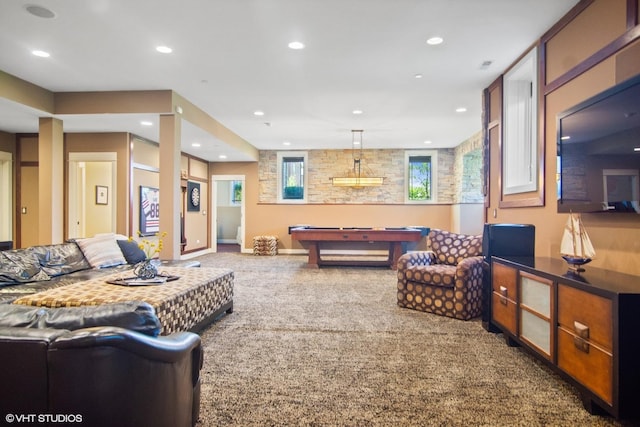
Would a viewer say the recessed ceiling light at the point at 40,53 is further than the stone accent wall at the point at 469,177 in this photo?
No

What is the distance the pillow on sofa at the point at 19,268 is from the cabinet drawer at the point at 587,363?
14.3ft

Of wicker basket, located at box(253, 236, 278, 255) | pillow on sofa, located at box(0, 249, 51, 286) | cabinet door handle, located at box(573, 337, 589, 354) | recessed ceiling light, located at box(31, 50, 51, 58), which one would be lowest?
wicker basket, located at box(253, 236, 278, 255)

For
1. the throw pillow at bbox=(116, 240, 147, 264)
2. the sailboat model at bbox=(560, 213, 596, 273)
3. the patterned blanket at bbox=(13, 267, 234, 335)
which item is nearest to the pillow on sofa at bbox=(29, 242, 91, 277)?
the throw pillow at bbox=(116, 240, 147, 264)

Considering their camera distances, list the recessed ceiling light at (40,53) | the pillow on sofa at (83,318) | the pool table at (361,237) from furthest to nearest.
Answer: the pool table at (361,237), the recessed ceiling light at (40,53), the pillow on sofa at (83,318)

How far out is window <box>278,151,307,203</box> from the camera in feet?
31.1

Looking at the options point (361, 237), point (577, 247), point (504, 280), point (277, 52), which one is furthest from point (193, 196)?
point (577, 247)

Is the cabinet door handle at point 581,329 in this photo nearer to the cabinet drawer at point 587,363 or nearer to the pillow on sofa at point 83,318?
the cabinet drawer at point 587,363

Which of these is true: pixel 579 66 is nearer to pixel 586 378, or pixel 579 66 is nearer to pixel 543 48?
pixel 543 48

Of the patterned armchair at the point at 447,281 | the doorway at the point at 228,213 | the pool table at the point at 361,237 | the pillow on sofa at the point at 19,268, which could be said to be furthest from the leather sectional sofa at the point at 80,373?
the doorway at the point at 228,213

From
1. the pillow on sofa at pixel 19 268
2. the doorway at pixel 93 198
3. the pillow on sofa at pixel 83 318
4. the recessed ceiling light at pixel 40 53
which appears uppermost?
the recessed ceiling light at pixel 40 53

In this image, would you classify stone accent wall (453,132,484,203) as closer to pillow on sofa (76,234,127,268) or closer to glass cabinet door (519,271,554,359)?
glass cabinet door (519,271,554,359)

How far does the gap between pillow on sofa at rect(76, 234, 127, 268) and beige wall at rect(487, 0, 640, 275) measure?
4.64m

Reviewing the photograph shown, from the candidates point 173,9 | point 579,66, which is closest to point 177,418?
point 173,9

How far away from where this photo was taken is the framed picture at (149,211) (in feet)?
22.9
